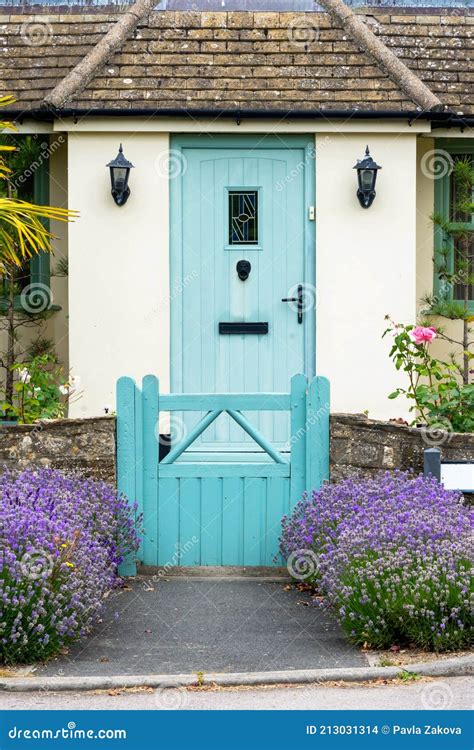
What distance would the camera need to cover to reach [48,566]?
6.43 metres

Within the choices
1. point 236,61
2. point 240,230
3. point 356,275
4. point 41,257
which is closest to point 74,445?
point 240,230

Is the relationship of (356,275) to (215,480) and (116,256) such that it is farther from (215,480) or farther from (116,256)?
(215,480)

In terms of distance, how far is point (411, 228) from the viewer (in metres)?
11.4

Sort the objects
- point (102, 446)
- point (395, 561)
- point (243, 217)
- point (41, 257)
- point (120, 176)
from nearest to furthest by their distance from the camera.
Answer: point (395, 561) → point (102, 446) → point (120, 176) → point (243, 217) → point (41, 257)

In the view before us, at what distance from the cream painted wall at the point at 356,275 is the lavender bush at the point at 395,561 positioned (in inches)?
135

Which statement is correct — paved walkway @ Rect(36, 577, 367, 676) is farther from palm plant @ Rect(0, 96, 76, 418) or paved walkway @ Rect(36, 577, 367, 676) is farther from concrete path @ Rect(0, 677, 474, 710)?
palm plant @ Rect(0, 96, 76, 418)

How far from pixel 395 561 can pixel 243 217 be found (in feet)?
18.1

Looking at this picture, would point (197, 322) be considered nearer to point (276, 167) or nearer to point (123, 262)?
point (123, 262)

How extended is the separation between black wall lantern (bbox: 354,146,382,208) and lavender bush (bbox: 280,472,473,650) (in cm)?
400

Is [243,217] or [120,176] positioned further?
[243,217]

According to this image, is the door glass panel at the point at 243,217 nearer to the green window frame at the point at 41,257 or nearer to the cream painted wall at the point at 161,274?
the cream painted wall at the point at 161,274

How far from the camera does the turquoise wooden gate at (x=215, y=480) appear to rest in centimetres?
857

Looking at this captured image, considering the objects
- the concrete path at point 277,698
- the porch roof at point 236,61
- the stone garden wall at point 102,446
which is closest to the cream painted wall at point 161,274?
the porch roof at point 236,61

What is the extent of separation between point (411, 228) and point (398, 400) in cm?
160
